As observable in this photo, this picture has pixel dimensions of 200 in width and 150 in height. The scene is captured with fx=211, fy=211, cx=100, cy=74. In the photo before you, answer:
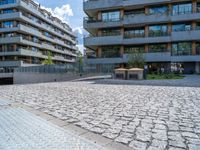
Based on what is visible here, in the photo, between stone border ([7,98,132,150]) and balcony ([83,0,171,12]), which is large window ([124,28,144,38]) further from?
stone border ([7,98,132,150])

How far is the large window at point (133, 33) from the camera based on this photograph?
41.7 m

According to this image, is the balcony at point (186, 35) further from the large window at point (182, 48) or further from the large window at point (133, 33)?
the large window at point (133, 33)

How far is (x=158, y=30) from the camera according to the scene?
132 feet

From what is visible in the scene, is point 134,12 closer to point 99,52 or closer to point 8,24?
point 99,52

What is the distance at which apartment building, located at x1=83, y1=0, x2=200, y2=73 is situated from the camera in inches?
1501

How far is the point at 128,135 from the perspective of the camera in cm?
535

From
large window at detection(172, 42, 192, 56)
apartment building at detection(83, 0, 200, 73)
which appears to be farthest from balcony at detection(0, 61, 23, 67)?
large window at detection(172, 42, 192, 56)

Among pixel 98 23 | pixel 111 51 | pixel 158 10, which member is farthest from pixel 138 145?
pixel 98 23

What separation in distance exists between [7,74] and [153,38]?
28173mm

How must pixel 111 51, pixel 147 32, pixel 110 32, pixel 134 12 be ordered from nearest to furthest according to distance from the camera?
1. pixel 147 32
2. pixel 134 12
3. pixel 111 51
4. pixel 110 32

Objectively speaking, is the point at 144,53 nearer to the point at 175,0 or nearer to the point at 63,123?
the point at 175,0

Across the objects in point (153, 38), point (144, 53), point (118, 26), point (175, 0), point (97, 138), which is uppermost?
point (175, 0)

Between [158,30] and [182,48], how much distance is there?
557cm

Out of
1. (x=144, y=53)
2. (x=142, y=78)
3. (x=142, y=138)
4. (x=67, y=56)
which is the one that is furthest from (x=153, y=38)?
(x=67, y=56)
